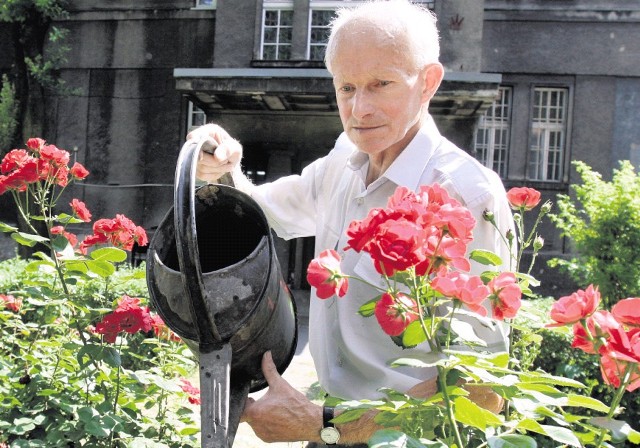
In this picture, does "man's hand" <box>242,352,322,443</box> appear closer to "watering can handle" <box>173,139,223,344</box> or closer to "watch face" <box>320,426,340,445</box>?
"watch face" <box>320,426,340,445</box>

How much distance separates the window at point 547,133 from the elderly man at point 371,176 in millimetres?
11758

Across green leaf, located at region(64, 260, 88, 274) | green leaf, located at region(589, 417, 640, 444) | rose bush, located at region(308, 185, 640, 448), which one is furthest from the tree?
green leaf, located at region(589, 417, 640, 444)

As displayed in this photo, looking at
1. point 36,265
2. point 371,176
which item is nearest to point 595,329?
point 371,176

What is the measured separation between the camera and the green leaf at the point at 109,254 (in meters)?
2.13

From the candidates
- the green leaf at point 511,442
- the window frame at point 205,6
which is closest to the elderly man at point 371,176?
the green leaf at point 511,442

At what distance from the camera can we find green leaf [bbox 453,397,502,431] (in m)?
1.02

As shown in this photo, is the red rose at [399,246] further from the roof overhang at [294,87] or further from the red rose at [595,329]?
the roof overhang at [294,87]

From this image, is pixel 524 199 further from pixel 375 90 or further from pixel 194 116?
pixel 194 116

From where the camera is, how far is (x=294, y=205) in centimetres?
204

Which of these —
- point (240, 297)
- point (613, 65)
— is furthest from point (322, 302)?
point (613, 65)

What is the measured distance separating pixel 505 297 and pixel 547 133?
12685 mm

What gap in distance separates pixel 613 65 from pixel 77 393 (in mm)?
12304

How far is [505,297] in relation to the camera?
3.56 ft

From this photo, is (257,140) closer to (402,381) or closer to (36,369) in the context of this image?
(36,369)
